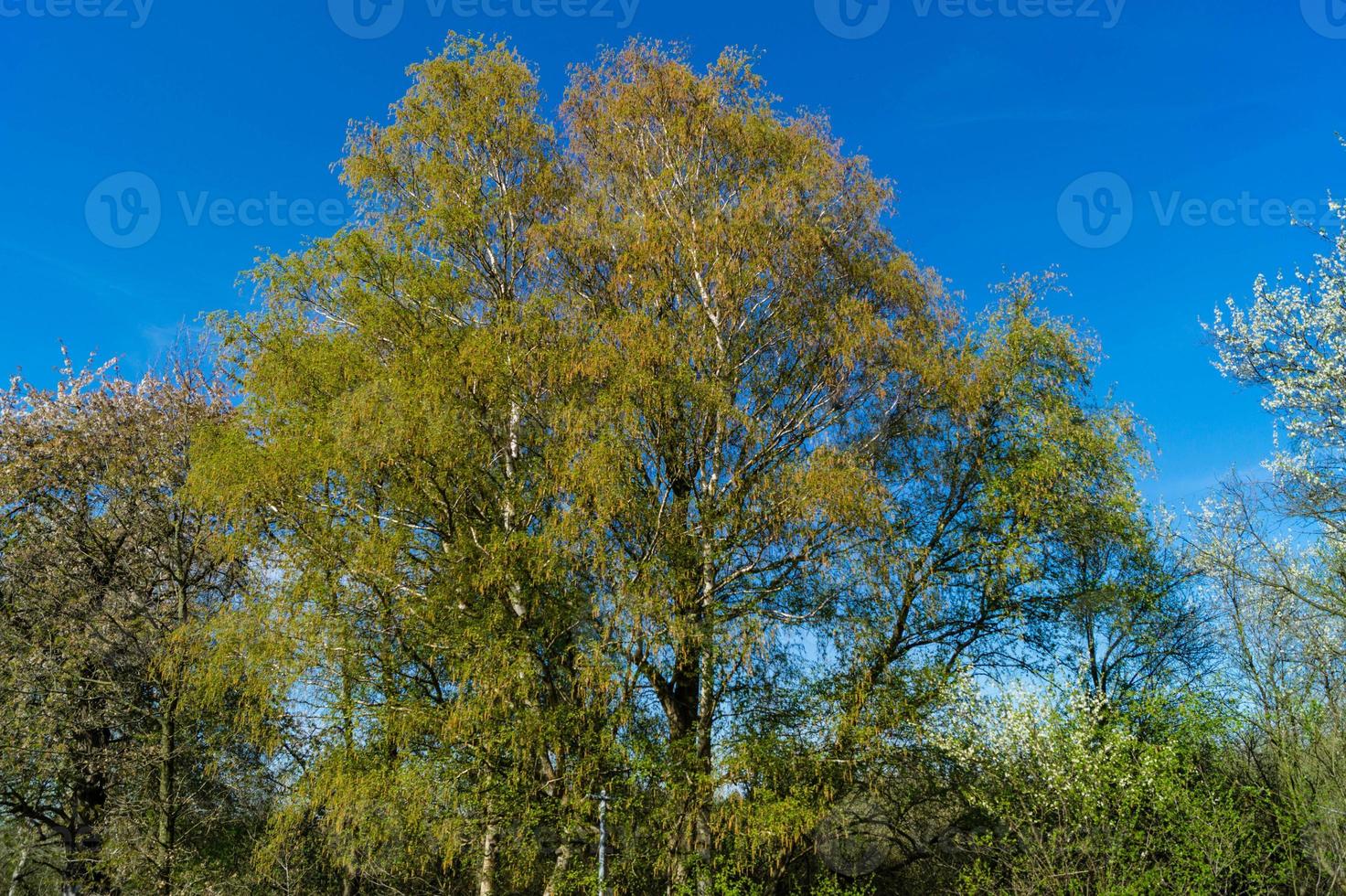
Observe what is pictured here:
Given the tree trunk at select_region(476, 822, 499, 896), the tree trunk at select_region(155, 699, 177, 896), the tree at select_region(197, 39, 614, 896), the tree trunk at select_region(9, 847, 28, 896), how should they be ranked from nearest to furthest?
1. the tree at select_region(197, 39, 614, 896)
2. the tree trunk at select_region(476, 822, 499, 896)
3. the tree trunk at select_region(155, 699, 177, 896)
4. the tree trunk at select_region(9, 847, 28, 896)

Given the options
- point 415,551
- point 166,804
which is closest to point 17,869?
point 166,804

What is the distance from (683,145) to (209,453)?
890 cm

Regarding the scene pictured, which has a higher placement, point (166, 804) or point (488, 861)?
point (166, 804)

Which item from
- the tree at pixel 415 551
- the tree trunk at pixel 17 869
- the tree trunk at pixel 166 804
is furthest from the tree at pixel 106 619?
the tree trunk at pixel 17 869

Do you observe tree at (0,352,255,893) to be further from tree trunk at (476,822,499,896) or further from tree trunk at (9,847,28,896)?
tree trunk at (9,847,28,896)

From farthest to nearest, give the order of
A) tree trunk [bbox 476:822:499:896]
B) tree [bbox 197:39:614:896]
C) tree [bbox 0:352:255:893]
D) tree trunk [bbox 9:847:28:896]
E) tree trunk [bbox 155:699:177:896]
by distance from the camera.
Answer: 1. tree trunk [bbox 9:847:28:896]
2. tree [bbox 0:352:255:893]
3. tree trunk [bbox 155:699:177:896]
4. tree trunk [bbox 476:822:499:896]
5. tree [bbox 197:39:614:896]

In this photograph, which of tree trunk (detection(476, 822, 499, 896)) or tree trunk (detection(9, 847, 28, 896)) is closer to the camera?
tree trunk (detection(476, 822, 499, 896))

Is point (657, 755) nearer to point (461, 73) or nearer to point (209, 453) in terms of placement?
point (209, 453)

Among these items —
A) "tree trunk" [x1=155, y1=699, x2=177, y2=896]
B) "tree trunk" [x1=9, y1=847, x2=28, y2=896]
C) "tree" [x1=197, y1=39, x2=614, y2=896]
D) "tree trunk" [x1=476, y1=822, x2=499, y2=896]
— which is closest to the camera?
"tree" [x1=197, y1=39, x2=614, y2=896]

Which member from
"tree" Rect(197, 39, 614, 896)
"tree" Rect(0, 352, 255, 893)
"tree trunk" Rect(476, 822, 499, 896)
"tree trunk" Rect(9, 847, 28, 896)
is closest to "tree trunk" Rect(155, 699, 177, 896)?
"tree" Rect(0, 352, 255, 893)

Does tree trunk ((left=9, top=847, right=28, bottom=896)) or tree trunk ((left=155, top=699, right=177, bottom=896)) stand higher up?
tree trunk ((left=155, top=699, right=177, bottom=896))

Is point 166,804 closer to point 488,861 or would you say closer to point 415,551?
point 488,861

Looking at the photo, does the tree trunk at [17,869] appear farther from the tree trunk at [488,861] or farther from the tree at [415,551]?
the tree trunk at [488,861]

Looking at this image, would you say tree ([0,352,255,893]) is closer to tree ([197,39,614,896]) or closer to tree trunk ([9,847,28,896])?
tree ([197,39,614,896])
